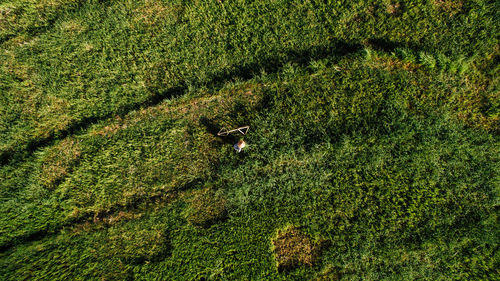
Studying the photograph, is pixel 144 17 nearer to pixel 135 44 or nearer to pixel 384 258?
pixel 135 44

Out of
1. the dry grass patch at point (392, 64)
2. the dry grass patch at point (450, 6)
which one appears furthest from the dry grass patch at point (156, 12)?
the dry grass patch at point (450, 6)

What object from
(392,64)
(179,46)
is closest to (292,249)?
(392,64)

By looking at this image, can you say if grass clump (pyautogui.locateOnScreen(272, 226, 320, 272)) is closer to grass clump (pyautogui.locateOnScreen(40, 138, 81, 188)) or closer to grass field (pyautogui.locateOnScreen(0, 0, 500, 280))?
grass field (pyautogui.locateOnScreen(0, 0, 500, 280))

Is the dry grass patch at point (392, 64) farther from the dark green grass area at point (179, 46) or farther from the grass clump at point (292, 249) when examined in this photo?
the grass clump at point (292, 249)

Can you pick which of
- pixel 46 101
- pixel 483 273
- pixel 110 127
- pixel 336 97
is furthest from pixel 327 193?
pixel 46 101

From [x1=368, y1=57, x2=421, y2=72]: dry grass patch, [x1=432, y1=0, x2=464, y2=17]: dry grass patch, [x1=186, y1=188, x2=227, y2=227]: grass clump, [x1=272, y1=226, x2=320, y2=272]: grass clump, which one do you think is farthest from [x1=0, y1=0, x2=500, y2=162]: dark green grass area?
[x1=272, y1=226, x2=320, y2=272]: grass clump

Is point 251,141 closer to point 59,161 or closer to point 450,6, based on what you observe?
point 59,161

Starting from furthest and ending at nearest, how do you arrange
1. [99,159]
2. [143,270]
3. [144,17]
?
1. [144,17]
2. [99,159]
3. [143,270]
